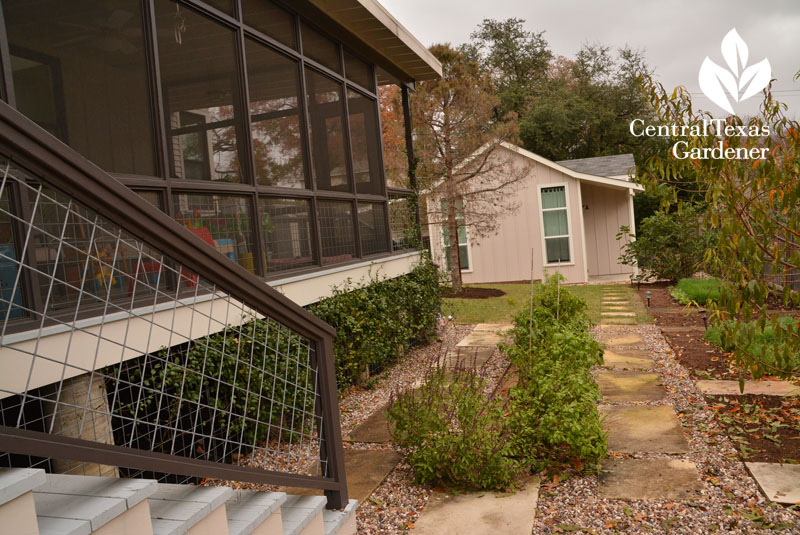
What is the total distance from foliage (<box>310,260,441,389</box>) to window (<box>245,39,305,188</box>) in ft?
4.05

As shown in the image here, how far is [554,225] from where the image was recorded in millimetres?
15844

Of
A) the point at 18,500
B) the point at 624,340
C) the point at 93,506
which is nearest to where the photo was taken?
the point at 18,500

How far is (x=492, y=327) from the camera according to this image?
943 cm

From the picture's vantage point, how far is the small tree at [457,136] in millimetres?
13047

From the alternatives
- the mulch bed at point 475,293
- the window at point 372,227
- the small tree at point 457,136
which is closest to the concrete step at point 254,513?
the window at point 372,227

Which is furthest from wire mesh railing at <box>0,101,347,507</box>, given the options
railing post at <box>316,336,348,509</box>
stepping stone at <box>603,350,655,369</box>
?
stepping stone at <box>603,350,655,369</box>

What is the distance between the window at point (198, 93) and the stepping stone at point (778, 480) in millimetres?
3907

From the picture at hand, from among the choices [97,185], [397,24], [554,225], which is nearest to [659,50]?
[554,225]

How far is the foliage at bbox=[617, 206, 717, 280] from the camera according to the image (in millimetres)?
13055

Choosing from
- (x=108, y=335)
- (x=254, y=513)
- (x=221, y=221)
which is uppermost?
(x=221, y=221)

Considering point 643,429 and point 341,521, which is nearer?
point 341,521

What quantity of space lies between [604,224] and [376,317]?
12669 mm

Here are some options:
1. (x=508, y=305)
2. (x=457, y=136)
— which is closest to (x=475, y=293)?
(x=508, y=305)

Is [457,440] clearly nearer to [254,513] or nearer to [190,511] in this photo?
[254,513]
